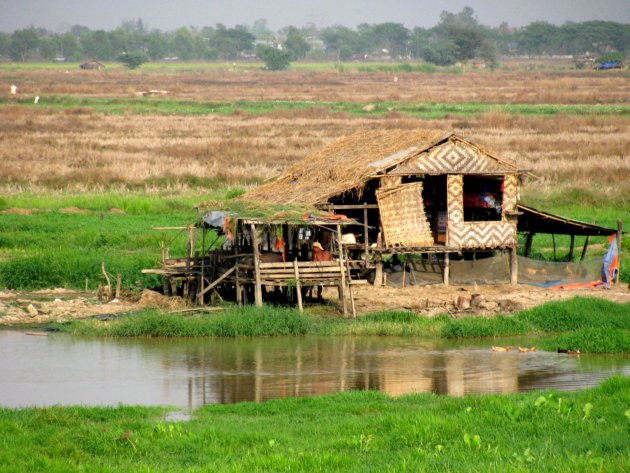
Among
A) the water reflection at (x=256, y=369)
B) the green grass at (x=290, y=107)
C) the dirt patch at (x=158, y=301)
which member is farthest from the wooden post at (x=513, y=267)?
the green grass at (x=290, y=107)

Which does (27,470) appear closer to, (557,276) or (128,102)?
(557,276)

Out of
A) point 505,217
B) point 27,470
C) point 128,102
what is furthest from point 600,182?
point 128,102

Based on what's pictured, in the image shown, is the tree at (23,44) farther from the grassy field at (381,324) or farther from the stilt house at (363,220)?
the grassy field at (381,324)

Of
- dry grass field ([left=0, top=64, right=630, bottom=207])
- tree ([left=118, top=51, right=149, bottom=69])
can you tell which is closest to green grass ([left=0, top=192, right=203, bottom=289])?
dry grass field ([left=0, top=64, right=630, bottom=207])

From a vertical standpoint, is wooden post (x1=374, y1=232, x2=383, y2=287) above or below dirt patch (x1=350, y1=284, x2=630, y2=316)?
above

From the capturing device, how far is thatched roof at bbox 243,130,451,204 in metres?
20.6

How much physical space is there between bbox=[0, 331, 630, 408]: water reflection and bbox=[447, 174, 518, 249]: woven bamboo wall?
→ 448cm

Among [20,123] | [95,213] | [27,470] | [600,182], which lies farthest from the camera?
[20,123]

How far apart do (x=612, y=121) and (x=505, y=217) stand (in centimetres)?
3010

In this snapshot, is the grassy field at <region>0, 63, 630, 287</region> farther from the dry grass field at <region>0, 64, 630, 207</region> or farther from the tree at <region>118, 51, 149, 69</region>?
the tree at <region>118, 51, 149, 69</region>

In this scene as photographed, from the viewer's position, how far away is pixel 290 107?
2437 inches

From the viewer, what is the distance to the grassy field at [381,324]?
17.3 metres

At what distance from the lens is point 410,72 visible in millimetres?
113125

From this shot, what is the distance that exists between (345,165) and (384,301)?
314cm
